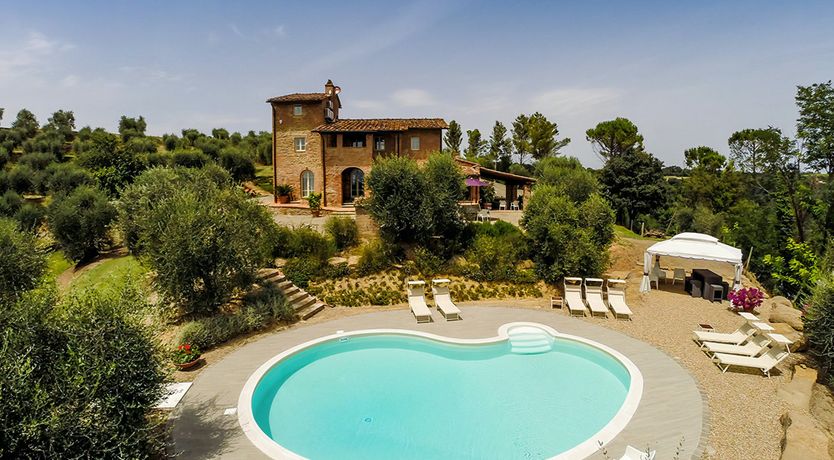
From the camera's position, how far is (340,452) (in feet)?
27.9

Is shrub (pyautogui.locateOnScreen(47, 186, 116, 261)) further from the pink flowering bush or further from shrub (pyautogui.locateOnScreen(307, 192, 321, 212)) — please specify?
the pink flowering bush

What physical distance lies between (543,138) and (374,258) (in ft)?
152

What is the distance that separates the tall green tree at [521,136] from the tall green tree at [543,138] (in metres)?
1.66

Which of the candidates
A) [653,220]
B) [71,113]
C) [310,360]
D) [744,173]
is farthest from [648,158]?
[71,113]

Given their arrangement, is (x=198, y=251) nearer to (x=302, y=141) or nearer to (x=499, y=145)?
(x=302, y=141)

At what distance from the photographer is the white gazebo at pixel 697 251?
1668 cm

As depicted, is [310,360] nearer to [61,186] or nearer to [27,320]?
[27,320]

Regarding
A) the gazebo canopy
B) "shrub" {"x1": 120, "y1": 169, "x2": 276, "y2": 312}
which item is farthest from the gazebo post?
"shrub" {"x1": 120, "y1": 169, "x2": 276, "y2": 312}

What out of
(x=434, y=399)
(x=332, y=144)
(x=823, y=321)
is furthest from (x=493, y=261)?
(x=332, y=144)

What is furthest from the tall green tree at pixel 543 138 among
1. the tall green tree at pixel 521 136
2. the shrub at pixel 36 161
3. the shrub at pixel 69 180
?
the shrub at pixel 36 161

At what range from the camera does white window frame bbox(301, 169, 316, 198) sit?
32281mm

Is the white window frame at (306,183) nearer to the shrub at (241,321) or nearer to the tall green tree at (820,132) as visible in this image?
the shrub at (241,321)

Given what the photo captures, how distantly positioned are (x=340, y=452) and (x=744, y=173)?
185 ft

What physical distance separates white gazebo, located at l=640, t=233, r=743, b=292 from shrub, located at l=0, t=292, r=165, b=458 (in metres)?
18.9
